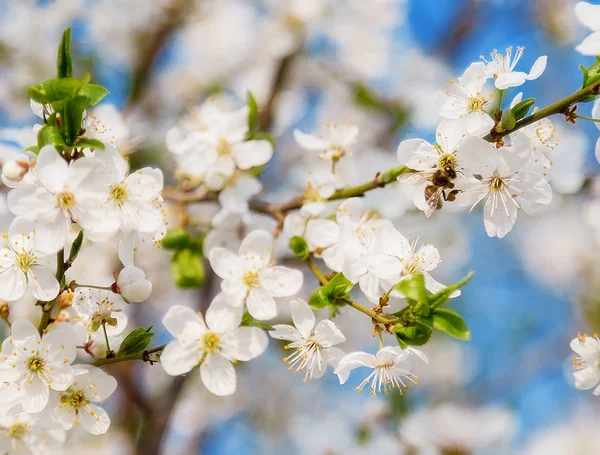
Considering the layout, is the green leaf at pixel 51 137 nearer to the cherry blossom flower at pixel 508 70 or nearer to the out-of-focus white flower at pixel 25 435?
the out-of-focus white flower at pixel 25 435

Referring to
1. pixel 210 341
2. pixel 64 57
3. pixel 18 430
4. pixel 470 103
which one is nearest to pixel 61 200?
pixel 64 57

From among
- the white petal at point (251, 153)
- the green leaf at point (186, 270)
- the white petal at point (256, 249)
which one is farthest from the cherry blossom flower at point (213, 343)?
the white petal at point (251, 153)

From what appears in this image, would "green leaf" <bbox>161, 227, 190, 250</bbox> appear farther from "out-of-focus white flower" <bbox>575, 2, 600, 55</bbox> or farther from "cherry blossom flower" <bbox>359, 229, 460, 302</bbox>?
"out-of-focus white flower" <bbox>575, 2, 600, 55</bbox>

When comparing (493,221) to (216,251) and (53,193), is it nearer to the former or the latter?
(216,251)

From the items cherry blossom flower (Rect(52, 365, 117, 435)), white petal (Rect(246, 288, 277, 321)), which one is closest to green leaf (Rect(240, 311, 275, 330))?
white petal (Rect(246, 288, 277, 321))

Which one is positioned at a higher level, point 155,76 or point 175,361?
point 175,361

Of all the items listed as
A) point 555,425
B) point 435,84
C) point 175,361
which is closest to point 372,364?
point 175,361

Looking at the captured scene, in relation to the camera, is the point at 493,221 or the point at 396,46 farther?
the point at 396,46
